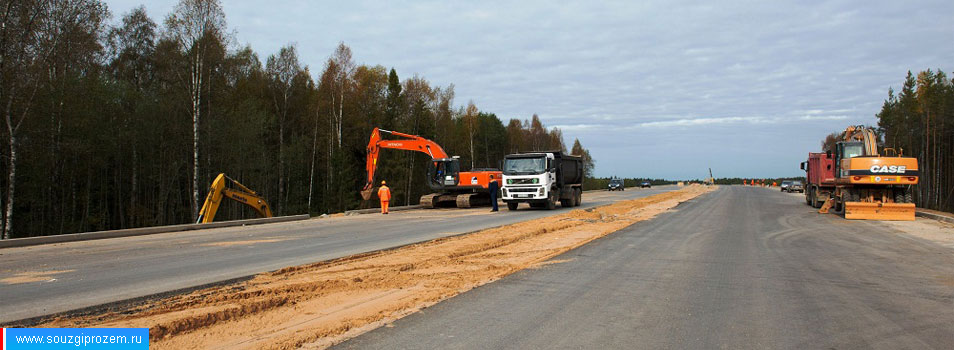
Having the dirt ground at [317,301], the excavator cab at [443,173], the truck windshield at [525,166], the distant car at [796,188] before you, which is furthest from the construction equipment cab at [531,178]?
the distant car at [796,188]

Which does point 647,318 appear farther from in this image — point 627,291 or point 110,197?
point 110,197

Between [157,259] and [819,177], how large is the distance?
95.6ft

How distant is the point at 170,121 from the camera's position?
3469 cm

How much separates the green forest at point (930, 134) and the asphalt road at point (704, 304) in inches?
1700

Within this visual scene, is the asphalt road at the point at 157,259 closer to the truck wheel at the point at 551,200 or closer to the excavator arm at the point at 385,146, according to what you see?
the truck wheel at the point at 551,200

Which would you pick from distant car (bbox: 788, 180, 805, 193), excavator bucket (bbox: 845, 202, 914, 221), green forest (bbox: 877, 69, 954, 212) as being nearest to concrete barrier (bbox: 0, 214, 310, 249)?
Result: excavator bucket (bbox: 845, 202, 914, 221)

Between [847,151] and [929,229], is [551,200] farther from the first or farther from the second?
[929,229]

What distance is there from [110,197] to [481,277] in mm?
37002

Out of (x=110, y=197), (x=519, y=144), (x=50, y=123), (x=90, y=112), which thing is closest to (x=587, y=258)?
(x=50, y=123)

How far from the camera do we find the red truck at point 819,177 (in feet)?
87.7

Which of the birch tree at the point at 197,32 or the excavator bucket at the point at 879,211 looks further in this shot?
the birch tree at the point at 197,32

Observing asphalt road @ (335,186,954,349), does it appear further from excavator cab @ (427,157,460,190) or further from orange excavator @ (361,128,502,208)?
excavator cab @ (427,157,460,190)

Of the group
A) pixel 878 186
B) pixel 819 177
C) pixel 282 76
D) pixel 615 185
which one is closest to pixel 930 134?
pixel 615 185

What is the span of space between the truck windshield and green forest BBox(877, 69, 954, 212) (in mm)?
35602
